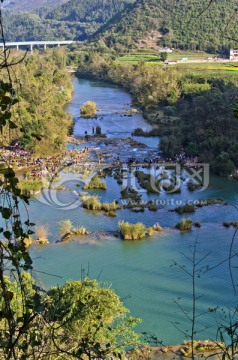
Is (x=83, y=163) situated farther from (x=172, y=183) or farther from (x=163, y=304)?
(x=163, y=304)

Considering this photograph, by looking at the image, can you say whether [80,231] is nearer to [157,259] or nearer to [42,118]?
[157,259]

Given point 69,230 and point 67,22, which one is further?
point 67,22

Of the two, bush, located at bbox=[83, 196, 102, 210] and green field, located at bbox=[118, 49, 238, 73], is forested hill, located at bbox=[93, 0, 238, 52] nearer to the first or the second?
green field, located at bbox=[118, 49, 238, 73]

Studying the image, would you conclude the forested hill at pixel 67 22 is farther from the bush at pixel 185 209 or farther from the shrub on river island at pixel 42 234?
the shrub on river island at pixel 42 234

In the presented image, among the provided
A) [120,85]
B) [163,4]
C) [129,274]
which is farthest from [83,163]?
[163,4]

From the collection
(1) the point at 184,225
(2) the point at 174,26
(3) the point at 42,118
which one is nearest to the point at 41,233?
(1) the point at 184,225

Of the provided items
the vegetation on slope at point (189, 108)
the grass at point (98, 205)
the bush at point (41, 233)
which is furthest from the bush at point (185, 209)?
the bush at point (41, 233)
